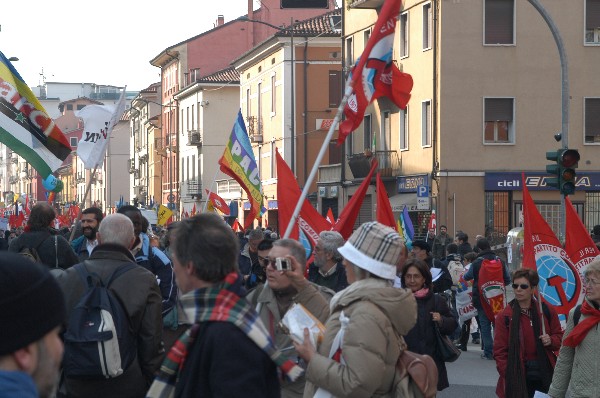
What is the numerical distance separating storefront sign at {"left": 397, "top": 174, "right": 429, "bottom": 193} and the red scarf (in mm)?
29241

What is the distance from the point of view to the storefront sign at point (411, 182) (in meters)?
36.8

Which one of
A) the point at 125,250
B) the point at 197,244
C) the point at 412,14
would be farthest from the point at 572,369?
the point at 412,14

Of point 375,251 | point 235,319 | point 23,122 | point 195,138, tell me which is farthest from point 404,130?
point 195,138

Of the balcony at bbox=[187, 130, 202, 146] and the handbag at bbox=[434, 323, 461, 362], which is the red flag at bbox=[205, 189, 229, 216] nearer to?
the handbag at bbox=[434, 323, 461, 362]

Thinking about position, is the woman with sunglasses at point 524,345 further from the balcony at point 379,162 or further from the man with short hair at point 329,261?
→ the balcony at point 379,162

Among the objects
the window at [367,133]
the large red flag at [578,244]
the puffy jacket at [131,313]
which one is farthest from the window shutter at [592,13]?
the puffy jacket at [131,313]

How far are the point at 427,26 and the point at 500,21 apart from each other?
2.57 metres

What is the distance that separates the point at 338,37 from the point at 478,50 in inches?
750

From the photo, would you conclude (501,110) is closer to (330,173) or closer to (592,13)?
(592,13)

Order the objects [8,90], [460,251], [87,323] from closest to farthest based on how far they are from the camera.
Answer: [87,323], [8,90], [460,251]

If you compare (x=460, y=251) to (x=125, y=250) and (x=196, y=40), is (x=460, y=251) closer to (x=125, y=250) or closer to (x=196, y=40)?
(x=125, y=250)

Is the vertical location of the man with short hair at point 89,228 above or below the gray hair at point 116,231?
below

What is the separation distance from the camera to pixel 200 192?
249 feet

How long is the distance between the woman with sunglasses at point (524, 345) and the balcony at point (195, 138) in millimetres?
66602
